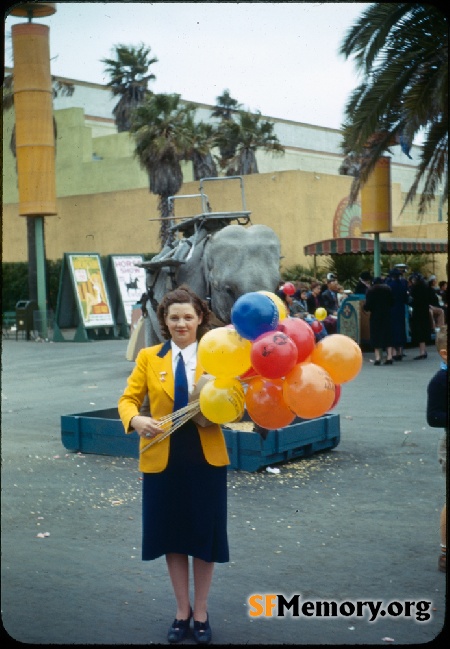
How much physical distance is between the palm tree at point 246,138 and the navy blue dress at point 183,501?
3299 centimetres

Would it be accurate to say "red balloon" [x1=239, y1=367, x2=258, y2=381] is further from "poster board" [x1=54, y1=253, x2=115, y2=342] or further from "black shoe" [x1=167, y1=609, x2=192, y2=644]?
"poster board" [x1=54, y1=253, x2=115, y2=342]

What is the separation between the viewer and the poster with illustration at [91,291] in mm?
26359

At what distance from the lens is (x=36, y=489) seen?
7.81 m

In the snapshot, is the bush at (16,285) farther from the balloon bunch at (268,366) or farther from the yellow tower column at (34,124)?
the balloon bunch at (268,366)

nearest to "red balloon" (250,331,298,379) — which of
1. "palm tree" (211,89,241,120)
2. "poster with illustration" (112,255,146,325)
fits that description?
"poster with illustration" (112,255,146,325)

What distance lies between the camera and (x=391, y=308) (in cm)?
1736

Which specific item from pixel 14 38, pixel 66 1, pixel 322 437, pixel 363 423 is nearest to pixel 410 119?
pixel 363 423

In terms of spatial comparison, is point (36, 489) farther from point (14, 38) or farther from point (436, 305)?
point (14, 38)

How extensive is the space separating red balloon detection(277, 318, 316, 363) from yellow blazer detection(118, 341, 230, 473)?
49cm

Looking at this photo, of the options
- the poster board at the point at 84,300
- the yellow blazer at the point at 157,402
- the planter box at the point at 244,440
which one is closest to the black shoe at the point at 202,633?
the yellow blazer at the point at 157,402

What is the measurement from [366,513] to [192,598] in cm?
213

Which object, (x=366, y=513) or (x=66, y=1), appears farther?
(x=366, y=513)

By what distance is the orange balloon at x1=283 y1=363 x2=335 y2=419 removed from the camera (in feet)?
14.5

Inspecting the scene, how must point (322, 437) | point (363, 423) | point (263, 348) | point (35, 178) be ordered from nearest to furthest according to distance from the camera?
point (263, 348)
point (322, 437)
point (363, 423)
point (35, 178)
